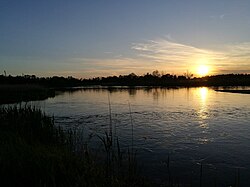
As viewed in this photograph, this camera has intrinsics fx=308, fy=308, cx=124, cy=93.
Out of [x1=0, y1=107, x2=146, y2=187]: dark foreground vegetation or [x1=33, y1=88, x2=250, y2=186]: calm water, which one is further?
[x1=33, y1=88, x2=250, y2=186]: calm water

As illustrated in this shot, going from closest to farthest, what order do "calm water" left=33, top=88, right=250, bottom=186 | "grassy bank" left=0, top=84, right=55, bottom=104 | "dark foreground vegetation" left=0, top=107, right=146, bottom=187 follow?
"dark foreground vegetation" left=0, top=107, right=146, bottom=187, "calm water" left=33, top=88, right=250, bottom=186, "grassy bank" left=0, top=84, right=55, bottom=104

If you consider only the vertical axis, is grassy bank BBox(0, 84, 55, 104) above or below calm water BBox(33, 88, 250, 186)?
above

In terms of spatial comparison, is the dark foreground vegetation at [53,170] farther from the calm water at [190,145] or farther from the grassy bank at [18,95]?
the grassy bank at [18,95]

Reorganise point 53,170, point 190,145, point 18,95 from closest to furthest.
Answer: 1. point 53,170
2. point 190,145
3. point 18,95

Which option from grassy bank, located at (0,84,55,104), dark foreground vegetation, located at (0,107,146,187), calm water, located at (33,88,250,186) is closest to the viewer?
dark foreground vegetation, located at (0,107,146,187)

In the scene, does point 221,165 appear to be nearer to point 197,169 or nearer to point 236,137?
point 197,169

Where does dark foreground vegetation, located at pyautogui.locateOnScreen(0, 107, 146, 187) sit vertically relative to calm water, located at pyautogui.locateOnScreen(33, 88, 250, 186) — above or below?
above

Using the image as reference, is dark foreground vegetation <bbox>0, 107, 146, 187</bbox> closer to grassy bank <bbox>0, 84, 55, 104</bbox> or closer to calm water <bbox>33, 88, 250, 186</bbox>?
calm water <bbox>33, 88, 250, 186</bbox>

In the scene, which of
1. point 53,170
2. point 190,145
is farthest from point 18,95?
point 53,170

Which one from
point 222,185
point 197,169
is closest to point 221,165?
point 197,169

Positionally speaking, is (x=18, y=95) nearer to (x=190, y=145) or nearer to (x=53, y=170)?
(x=190, y=145)

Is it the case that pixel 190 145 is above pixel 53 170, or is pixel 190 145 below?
below

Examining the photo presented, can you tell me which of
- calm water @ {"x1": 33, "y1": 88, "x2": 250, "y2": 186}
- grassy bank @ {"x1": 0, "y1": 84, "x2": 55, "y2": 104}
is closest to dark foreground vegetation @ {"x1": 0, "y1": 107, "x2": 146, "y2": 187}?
calm water @ {"x1": 33, "y1": 88, "x2": 250, "y2": 186}

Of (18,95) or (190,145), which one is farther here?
(18,95)
